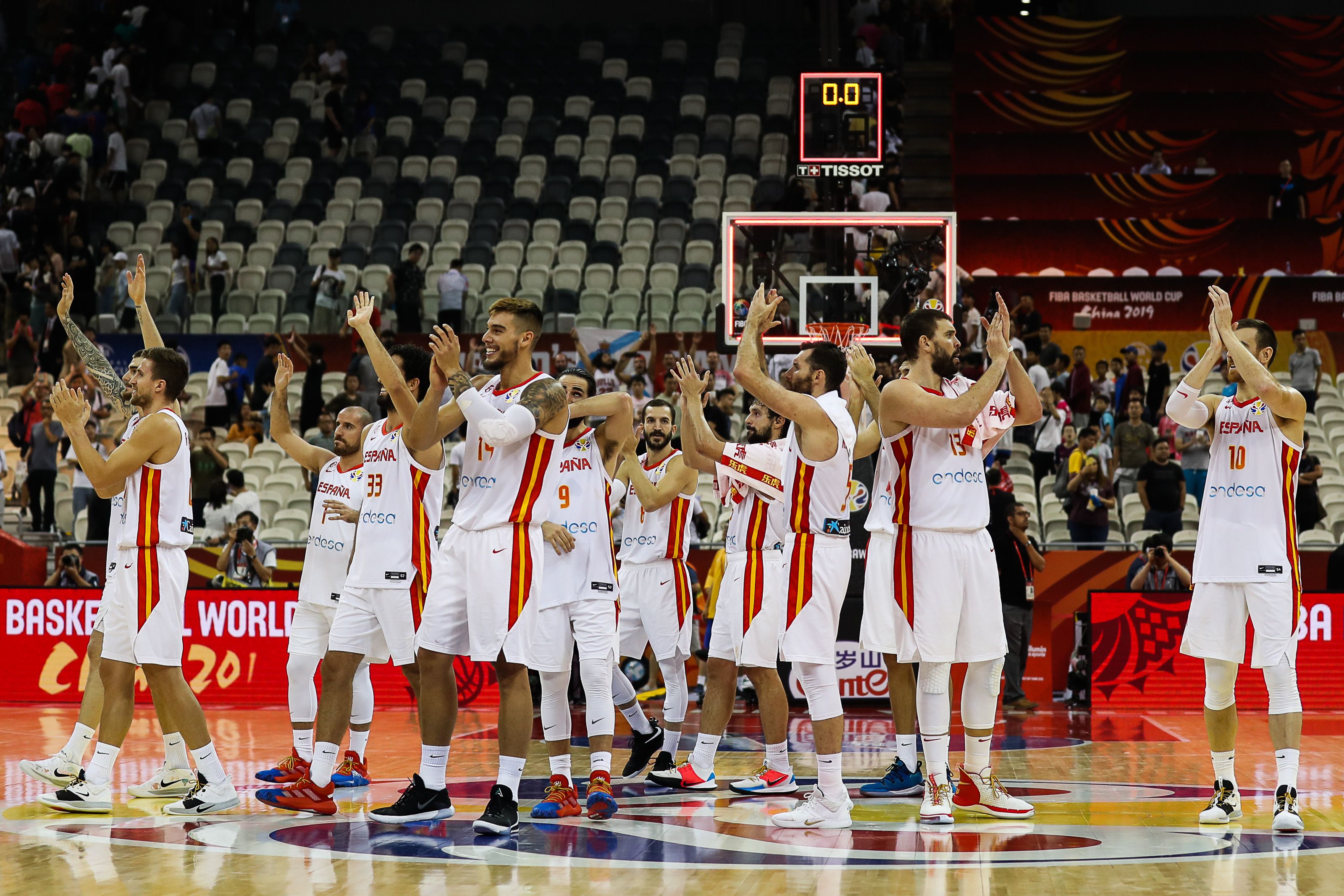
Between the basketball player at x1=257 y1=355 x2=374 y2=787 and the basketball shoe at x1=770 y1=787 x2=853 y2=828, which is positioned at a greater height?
the basketball player at x1=257 y1=355 x2=374 y2=787

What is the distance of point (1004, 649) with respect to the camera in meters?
7.75

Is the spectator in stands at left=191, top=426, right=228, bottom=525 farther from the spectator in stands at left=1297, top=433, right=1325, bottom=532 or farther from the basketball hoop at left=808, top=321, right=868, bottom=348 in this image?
the spectator in stands at left=1297, top=433, right=1325, bottom=532

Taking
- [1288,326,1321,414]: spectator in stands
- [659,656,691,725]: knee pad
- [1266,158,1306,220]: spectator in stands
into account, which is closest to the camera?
[659,656,691,725]: knee pad

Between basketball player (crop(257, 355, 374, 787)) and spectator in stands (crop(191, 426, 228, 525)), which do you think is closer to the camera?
basketball player (crop(257, 355, 374, 787))

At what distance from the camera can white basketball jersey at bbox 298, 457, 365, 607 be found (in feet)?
29.2

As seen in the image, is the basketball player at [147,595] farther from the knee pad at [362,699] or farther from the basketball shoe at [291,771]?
the knee pad at [362,699]

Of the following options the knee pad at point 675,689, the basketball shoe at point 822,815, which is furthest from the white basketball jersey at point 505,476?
the knee pad at point 675,689

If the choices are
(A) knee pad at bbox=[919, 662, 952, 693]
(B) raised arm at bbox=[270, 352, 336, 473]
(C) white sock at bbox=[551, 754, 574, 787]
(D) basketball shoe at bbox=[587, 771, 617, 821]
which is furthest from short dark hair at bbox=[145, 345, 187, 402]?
(A) knee pad at bbox=[919, 662, 952, 693]

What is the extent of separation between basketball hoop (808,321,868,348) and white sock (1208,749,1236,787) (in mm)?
7127

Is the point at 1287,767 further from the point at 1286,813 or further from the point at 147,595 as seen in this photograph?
the point at 147,595

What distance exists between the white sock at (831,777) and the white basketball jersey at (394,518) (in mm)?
2521

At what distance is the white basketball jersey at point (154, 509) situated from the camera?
796cm

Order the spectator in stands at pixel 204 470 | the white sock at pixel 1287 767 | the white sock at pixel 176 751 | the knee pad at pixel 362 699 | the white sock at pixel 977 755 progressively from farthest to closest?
1. the spectator in stands at pixel 204 470
2. the knee pad at pixel 362 699
3. the white sock at pixel 176 751
4. the white sock at pixel 977 755
5. the white sock at pixel 1287 767

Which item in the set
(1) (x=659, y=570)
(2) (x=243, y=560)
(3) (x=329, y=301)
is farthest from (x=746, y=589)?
(3) (x=329, y=301)
